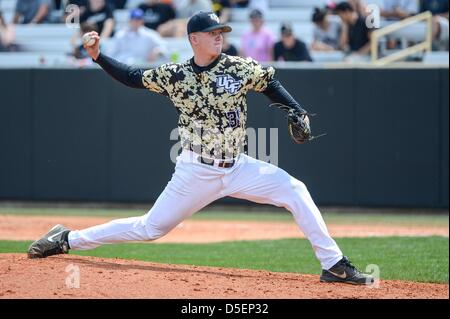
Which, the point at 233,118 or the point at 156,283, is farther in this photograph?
the point at 233,118

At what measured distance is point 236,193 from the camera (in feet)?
23.4

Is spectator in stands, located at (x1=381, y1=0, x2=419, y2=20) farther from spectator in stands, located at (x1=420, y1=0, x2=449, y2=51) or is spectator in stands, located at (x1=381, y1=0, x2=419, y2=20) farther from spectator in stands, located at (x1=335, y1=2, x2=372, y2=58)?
spectator in stands, located at (x1=335, y1=2, x2=372, y2=58)

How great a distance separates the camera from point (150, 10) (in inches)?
664

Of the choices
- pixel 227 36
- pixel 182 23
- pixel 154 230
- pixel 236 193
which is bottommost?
pixel 154 230

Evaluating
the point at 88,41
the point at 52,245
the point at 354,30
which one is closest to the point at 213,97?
the point at 88,41

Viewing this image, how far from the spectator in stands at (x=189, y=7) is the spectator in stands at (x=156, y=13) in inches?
8.6

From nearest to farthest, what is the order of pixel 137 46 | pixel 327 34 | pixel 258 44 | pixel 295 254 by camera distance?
pixel 295 254
pixel 258 44
pixel 137 46
pixel 327 34

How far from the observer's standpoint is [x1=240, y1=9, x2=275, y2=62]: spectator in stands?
50.6 feet

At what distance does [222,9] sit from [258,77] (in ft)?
33.3

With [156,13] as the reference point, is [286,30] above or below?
below

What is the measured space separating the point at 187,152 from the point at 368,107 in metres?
7.83

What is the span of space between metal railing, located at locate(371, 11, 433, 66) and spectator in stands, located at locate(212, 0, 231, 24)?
118 inches

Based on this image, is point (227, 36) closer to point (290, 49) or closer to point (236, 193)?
point (290, 49)
